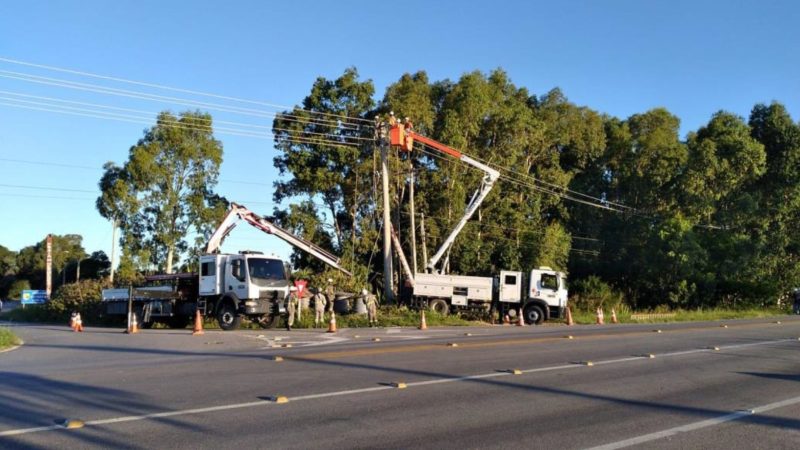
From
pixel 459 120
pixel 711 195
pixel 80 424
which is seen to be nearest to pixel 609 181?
pixel 711 195

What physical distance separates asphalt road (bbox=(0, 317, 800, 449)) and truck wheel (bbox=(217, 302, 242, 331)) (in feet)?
32.1

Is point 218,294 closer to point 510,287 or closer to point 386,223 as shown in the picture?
point 386,223

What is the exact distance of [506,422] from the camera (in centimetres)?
777

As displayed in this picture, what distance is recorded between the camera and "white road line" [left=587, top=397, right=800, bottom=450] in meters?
6.81

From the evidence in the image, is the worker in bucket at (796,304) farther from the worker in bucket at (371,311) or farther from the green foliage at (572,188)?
the worker in bucket at (371,311)

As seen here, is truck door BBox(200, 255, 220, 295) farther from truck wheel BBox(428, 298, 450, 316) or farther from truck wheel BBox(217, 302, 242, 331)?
truck wheel BBox(428, 298, 450, 316)

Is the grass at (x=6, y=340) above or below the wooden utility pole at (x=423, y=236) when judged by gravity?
below

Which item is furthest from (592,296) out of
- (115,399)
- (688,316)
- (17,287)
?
(17,287)

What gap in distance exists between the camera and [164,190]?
4650cm

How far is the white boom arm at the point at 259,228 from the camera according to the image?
1240 inches

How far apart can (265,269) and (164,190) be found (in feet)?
77.1

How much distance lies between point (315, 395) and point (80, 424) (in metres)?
3.02

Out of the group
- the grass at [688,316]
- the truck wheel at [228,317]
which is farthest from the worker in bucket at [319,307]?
the grass at [688,316]

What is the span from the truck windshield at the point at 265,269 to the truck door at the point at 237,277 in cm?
29
